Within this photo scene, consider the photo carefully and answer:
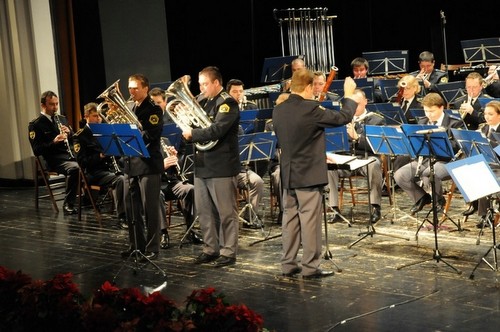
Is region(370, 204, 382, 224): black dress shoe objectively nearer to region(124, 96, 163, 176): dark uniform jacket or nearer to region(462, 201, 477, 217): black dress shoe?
region(462, 201, 477, 217): black dress shoe

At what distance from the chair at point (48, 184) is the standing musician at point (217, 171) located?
3.85 m

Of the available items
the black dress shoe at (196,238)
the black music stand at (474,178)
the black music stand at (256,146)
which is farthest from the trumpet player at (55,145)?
the black music stand at (474,178)

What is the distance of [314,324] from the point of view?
6.50 meters

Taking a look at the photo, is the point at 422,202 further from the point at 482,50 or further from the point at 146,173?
the point at 482,50

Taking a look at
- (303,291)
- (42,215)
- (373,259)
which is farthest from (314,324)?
(42,215)

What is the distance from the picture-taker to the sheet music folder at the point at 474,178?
23.3ft

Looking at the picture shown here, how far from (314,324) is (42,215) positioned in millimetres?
5913

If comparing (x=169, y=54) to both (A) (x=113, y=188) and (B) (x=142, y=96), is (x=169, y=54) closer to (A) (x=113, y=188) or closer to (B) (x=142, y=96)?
(A) (x=113, y=188)

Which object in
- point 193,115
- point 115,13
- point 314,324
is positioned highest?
point 115,13

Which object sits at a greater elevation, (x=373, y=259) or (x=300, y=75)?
(x=300, y=75)

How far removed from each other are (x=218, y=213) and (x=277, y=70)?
16.7ft

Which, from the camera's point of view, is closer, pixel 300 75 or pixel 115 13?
pixel 300 75

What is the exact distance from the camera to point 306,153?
300 inches

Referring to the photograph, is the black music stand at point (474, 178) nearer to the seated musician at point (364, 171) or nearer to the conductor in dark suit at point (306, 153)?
the conductor in dark suit at point (306, 153)
